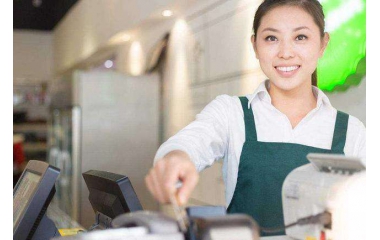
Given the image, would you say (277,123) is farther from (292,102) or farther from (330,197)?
(330,197)

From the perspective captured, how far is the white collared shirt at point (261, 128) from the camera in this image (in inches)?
78.2

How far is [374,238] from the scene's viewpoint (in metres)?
1.49

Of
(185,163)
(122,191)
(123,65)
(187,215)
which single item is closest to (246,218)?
(187,215)

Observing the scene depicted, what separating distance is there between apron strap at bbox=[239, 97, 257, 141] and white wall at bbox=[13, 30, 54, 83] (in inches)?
380

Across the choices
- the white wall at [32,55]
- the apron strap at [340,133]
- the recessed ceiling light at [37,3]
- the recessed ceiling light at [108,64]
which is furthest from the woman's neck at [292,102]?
the white wall at [32,55]

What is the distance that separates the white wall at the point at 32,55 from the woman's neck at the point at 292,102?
31.5 ft

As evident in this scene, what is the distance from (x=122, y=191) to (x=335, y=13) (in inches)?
71.6

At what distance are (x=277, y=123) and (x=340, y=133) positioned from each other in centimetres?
22

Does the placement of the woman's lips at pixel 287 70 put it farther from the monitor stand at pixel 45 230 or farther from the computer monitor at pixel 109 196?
the monitor stand at pixel 45 230

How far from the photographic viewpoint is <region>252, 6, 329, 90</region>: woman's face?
2.10 meters

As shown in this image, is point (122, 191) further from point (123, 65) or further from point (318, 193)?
point (123, 65)

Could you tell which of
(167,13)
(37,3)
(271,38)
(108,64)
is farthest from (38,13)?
(271,38)

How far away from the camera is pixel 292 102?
7.13 ft

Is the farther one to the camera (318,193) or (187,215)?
(318,193)
